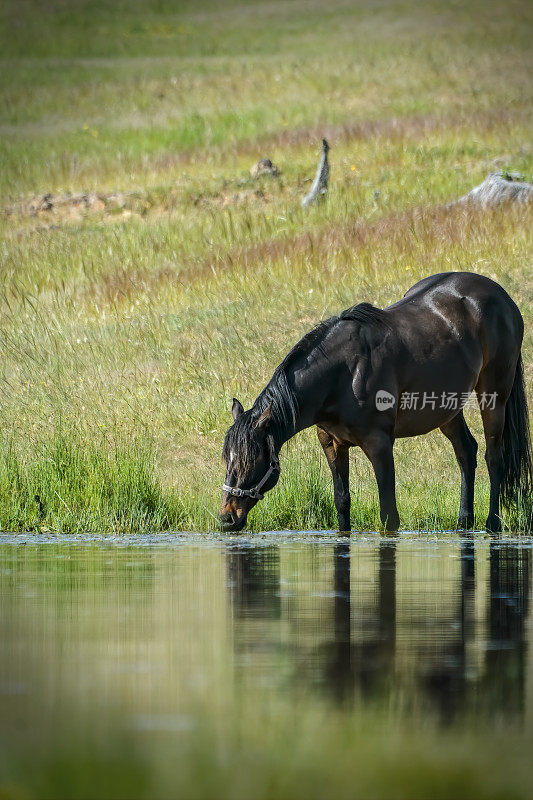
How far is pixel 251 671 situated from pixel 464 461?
7039mm

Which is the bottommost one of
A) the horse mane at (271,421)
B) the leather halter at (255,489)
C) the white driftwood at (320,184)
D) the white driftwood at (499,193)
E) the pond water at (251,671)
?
the pond water at (251,671)

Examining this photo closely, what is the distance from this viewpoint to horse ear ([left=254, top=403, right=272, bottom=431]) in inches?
402

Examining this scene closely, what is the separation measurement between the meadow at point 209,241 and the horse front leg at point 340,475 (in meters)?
0.43

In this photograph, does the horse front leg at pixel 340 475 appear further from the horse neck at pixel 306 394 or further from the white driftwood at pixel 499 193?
Answer: the white driftwood at pixel 499 193

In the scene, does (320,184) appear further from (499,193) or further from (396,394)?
(396,394)

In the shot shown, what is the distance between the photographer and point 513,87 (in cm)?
4662

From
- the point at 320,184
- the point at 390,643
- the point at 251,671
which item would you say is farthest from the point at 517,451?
the point at 320,184

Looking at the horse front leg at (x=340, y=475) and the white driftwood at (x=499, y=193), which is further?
the white driftwood at (x=499, y=193)

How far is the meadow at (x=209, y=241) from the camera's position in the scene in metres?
11.8

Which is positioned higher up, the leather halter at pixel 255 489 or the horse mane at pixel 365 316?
the horse mane at pixel 365 316

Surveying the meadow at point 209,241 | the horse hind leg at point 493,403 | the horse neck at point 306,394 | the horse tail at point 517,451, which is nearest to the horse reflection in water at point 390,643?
the horse neck at point 306,394

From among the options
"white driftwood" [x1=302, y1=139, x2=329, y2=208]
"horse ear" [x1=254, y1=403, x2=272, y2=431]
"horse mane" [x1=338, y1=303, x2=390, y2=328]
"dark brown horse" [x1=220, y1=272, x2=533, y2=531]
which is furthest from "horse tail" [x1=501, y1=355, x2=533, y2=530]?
"white driftwood" [x1=302, y1=139, x2=329, y2=208]

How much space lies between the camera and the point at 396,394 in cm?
1091

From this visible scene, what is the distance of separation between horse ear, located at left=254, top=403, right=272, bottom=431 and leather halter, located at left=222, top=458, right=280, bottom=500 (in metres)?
0.25
